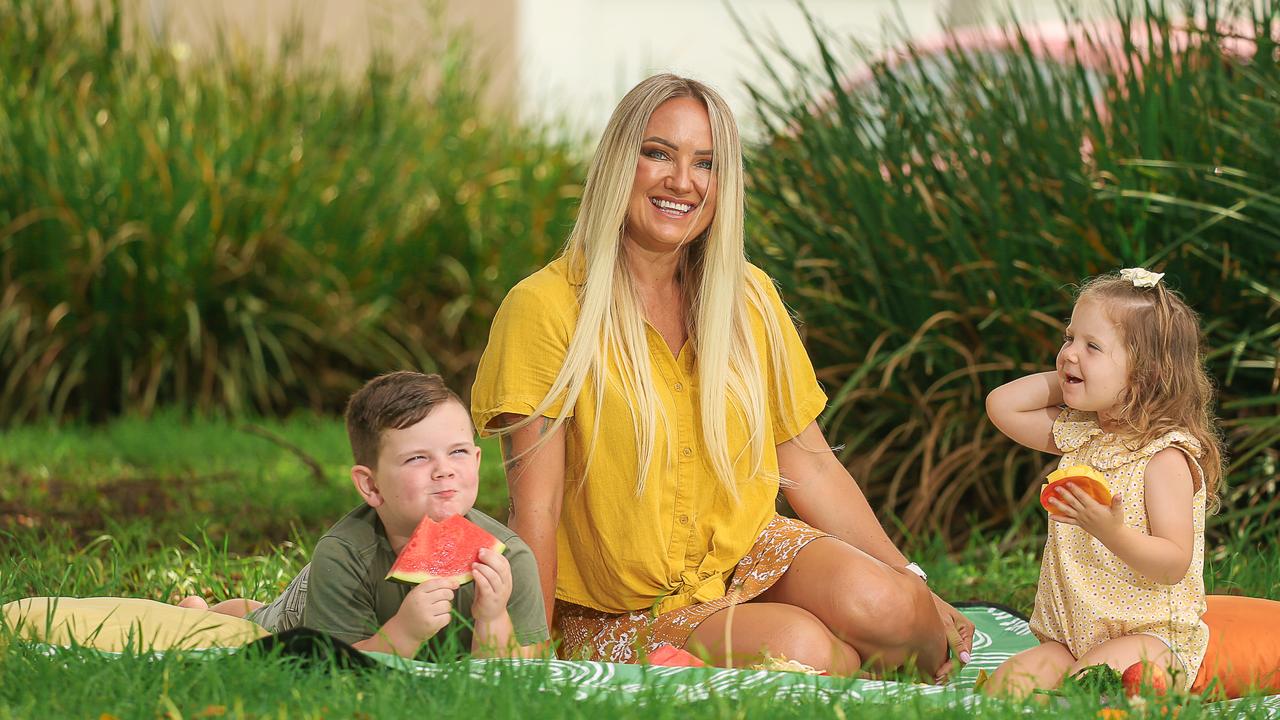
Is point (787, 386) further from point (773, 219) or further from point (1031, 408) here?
point (773, 219)

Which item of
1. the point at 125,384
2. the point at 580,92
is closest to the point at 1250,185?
the point at 125,384

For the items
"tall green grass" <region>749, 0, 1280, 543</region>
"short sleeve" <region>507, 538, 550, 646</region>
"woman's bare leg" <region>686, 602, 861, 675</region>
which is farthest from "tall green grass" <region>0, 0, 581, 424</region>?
"woman's bare leg" <region>686, 602, 861, 675</region>

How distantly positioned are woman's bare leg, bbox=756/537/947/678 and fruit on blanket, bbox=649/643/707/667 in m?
0.35

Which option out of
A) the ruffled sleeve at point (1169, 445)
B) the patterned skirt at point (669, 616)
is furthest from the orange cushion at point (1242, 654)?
the patterned skirt at point (669, 616)

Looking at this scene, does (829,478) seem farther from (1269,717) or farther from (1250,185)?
(1250,185)

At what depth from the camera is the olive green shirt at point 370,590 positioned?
130 inches

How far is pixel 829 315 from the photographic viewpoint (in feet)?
18.8

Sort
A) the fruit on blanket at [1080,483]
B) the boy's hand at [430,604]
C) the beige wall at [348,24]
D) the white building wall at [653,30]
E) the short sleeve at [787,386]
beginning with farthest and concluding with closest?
the white building wall at [653,30], the beige wall at [348,24], the short sleeve at [787,386], the fruit on blanket at [1080,483], the boy's hand at [430,604]

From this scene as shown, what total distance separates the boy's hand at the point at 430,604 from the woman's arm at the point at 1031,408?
1.43 meters

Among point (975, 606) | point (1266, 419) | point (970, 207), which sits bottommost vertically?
point (975, 606)

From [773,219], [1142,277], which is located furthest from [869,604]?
[773,219]

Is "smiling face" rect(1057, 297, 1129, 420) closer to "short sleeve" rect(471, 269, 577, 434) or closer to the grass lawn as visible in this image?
the grass lawn

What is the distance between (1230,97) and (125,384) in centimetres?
571

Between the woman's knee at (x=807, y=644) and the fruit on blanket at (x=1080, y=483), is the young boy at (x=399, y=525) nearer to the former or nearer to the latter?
the woman's knee at (x=807, y=644)
